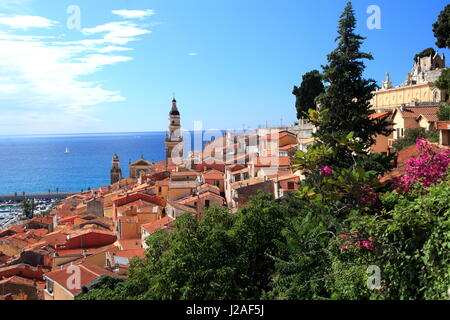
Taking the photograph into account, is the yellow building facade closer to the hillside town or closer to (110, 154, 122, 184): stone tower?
the hillside town

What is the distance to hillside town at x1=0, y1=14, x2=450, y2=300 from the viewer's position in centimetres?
2028

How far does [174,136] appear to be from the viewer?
56875 mm

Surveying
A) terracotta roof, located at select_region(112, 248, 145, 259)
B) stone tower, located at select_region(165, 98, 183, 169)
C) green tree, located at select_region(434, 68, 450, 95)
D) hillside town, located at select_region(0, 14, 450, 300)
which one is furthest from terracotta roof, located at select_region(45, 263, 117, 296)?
stone tower, located at select_region(165, 98, 183, 169)

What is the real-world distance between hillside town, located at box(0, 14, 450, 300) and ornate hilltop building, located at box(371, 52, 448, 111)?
8 centimetres

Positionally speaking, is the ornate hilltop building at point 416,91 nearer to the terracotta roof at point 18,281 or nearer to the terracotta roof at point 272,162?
the terracotta roof at point 272,162

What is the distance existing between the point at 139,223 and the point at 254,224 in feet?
65.3

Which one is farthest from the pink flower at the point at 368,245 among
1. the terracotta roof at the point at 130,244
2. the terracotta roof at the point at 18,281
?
the terracotta roof at the point at 18,281

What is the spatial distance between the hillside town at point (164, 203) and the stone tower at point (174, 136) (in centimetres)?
624

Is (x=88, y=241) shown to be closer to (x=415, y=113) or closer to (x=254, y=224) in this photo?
(x=254, y=224)

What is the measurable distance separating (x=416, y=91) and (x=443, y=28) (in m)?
5.13

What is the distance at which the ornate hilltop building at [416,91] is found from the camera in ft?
103

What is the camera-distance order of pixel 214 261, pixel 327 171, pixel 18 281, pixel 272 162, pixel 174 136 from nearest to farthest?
pixel 214 261, pixel 327 171, pixel 18 281, pixel 272 162, pixel 174 136

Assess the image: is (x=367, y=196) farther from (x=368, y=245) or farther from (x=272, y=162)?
(x=272, y=162)

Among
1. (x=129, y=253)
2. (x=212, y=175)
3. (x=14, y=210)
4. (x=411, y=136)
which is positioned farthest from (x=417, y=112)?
(x=14, y=210)
